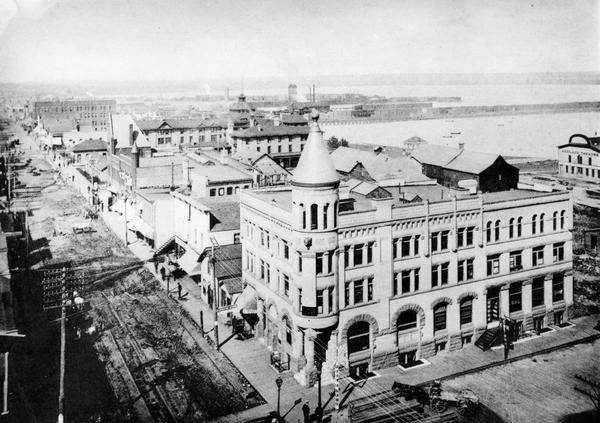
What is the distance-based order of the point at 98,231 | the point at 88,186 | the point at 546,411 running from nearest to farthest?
1. the point at 546,411
2. the point at 98,231
3. the point at 88,186

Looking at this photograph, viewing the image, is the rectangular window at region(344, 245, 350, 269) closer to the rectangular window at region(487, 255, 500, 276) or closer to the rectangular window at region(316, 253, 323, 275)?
the rectangular window at region(316, 253, 323, 275)

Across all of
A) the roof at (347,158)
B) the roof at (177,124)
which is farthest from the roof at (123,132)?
the roof at (347,158)

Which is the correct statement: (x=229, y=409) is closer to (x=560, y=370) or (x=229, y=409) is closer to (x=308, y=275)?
(x=308, y=275)

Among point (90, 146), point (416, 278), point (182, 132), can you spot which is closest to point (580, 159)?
point (416, 278)

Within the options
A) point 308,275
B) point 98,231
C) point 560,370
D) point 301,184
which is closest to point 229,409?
point 308,275

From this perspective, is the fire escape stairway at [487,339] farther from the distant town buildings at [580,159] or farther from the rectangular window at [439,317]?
the distant town buildings at [580,159]

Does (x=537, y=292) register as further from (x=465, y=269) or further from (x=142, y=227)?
(x=142, y=227)

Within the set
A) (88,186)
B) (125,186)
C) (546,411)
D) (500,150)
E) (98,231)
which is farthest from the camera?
(500,150)

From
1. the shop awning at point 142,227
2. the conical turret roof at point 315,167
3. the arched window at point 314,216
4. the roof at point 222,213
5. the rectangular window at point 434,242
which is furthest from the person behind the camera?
the shop awning at point 142,227
